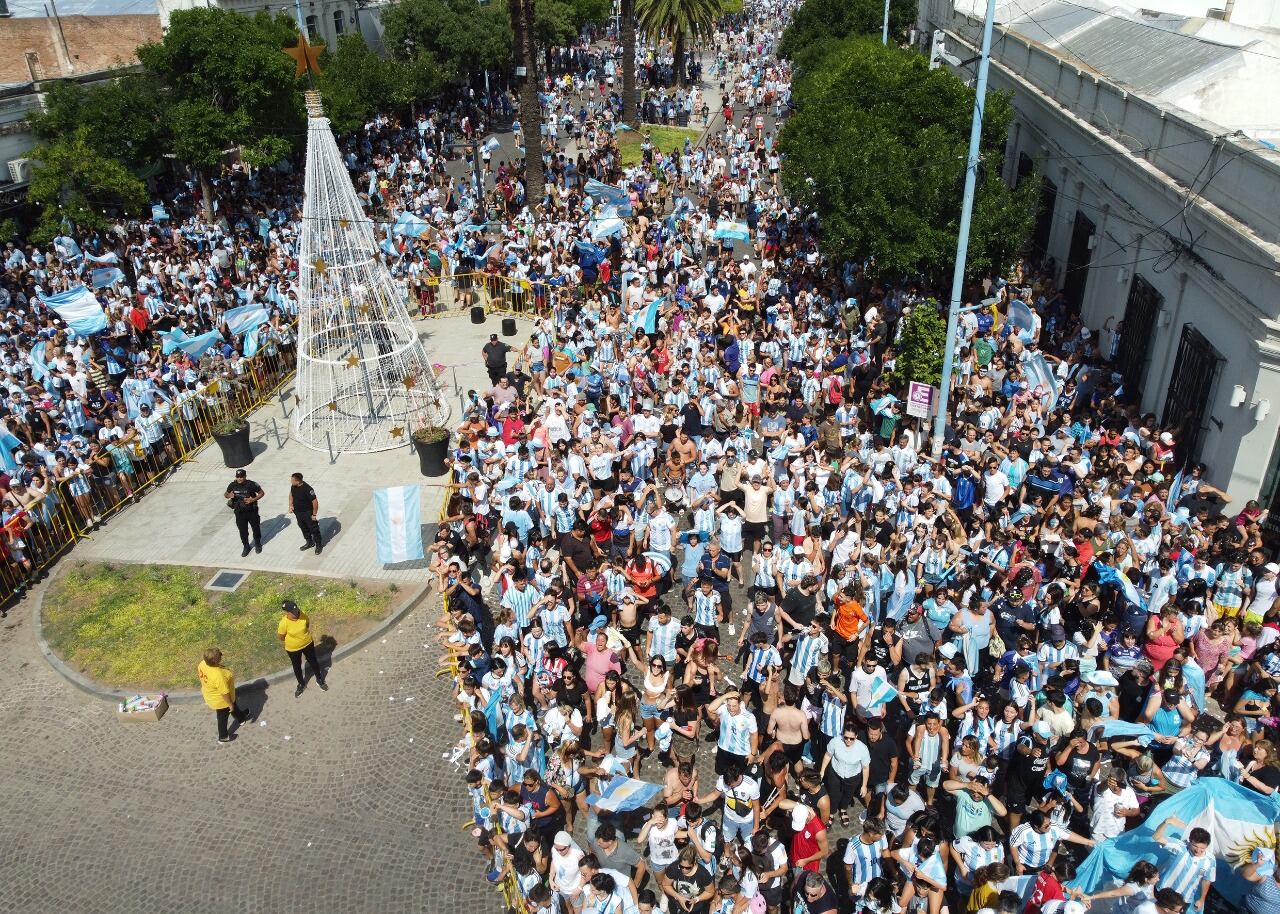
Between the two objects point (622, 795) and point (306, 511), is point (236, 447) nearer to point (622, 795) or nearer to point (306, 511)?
point (306, 511)

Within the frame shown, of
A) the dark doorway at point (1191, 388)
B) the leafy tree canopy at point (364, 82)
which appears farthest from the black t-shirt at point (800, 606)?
the leafy tree canopy at point (364, 82)

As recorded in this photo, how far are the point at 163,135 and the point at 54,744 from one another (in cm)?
2526

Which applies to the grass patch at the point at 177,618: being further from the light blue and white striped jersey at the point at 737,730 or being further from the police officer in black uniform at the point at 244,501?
the light blue and white striped jersey at the point at 737,730

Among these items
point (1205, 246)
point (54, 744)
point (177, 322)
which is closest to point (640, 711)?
point (54, 744)

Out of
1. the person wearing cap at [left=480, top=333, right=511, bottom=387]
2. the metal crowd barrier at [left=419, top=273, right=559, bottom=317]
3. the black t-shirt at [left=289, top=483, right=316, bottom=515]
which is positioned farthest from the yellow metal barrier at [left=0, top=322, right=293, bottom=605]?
the metal crowd barrier at [left=419, top=273, right=559, bottom=317]

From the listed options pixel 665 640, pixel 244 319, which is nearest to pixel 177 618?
pixel 665 640

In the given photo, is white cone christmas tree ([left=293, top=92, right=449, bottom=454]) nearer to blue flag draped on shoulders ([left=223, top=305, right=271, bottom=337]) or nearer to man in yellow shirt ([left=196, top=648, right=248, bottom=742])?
blue flag draped on shoulders ([left=223, top=305, right=271, bottom=337])

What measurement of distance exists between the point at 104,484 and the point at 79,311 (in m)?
5.92

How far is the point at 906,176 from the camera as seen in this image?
18.6 metres

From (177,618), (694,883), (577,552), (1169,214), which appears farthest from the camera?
(1169,214)

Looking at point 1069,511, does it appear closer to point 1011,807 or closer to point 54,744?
point 1011,807

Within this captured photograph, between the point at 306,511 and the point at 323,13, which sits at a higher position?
the point at 323,13

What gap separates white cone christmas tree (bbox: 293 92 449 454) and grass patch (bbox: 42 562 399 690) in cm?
463

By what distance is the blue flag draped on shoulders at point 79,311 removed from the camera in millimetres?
20500
